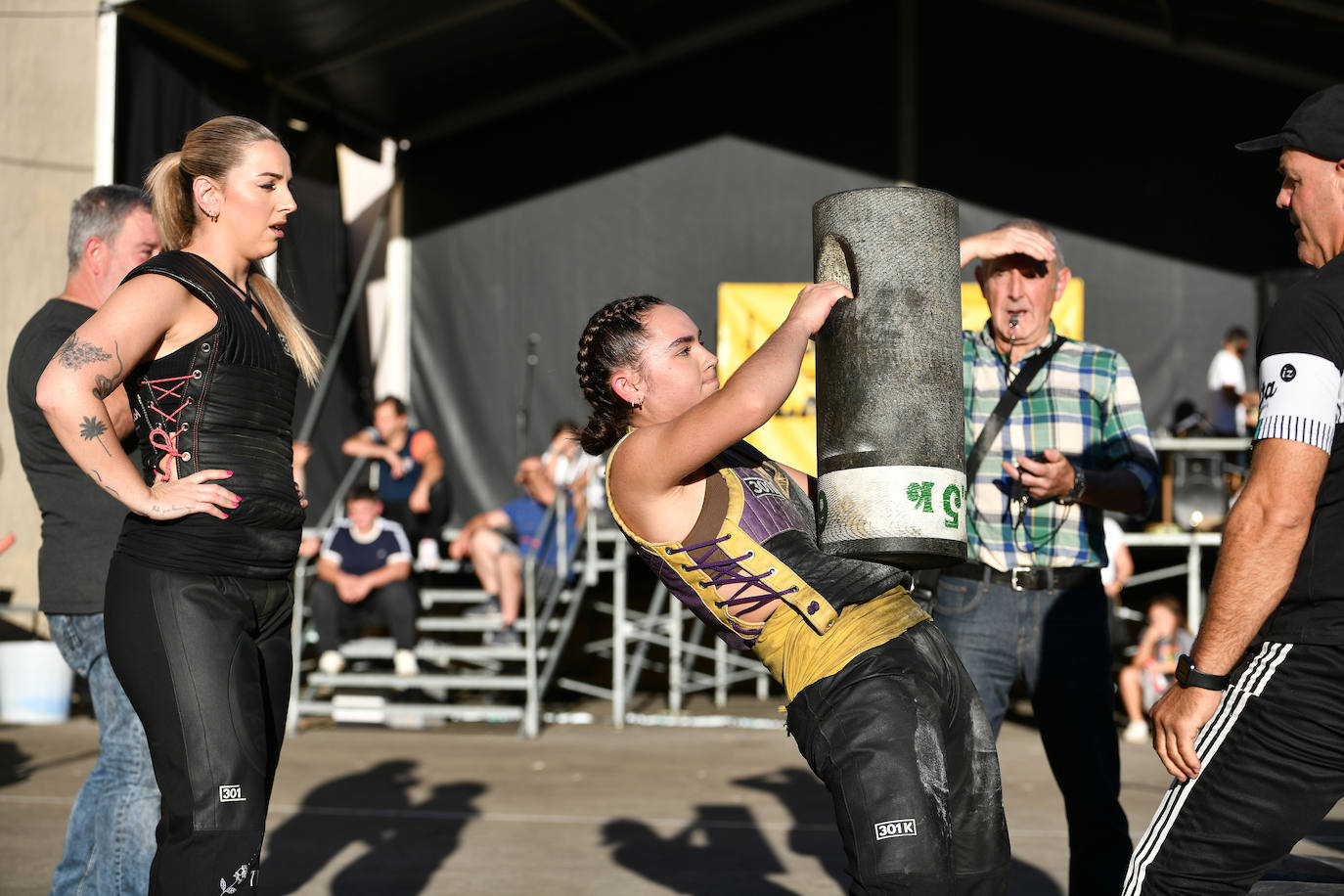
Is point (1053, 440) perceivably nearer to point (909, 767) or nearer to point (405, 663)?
point (909, 767)

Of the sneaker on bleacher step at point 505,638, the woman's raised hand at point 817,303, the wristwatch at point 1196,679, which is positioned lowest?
the sneaker on bleacher step at point 505,638

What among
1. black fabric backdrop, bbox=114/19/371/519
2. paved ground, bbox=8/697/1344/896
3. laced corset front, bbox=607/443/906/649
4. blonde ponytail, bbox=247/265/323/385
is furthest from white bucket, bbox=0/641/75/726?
laced corset front, bbox=607/443/906/649

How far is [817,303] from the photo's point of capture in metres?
2.75

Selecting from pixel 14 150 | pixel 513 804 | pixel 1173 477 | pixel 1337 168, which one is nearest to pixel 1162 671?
pixel 1173 477

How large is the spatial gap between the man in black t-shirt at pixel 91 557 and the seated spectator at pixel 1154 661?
7993 millimetres

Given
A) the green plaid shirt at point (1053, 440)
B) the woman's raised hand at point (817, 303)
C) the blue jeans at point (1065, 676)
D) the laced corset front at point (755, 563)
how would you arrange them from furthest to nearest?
the green plaid shirt at point (1053, 440) < the blue jeans at point (1065, 676) < the laced corset front at point (755, 563) < the woman's raised hand at point (817, 303)

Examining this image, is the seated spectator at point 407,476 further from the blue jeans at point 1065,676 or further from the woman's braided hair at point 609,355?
the woman's braided hair at point 609,355

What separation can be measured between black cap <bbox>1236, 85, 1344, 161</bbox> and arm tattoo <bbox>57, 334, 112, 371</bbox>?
2.40 metres

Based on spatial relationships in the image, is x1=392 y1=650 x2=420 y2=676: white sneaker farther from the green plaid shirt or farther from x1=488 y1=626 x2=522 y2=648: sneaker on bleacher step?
the green plaid shirt

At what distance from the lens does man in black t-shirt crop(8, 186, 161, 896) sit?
373 centimetres

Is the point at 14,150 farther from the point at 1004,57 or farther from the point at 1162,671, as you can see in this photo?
the point at 1162,671

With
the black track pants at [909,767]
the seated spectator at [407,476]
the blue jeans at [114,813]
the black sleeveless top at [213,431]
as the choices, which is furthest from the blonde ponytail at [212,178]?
the seated spectator at [407,476]

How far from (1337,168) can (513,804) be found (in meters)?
5.39

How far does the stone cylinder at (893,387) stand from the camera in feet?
Answer: 8.99
